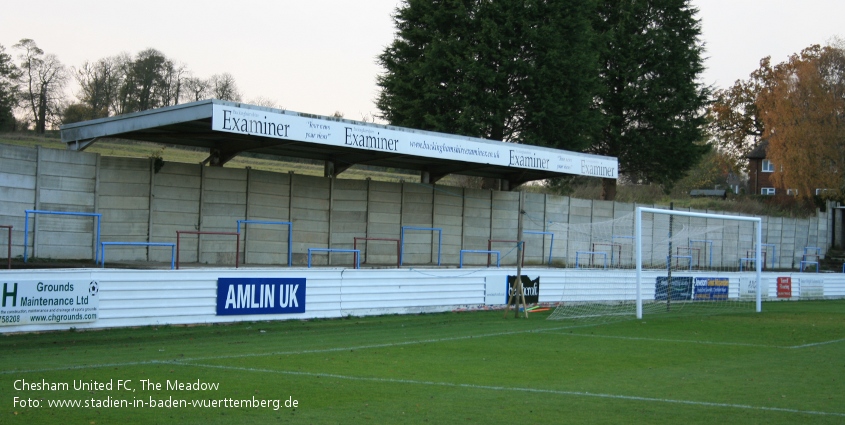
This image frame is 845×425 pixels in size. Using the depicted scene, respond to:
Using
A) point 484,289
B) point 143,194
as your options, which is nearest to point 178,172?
point 143,194

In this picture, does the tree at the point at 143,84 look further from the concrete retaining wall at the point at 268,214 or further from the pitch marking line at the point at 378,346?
the pitch marking line at the point at 378,346

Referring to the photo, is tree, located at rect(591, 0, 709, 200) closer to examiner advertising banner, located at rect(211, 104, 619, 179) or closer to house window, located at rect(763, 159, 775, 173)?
examiner advertising banner, located at rect(211, 104, 619, 179)

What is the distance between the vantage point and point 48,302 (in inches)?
600

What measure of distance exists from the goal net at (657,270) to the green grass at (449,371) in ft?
18.6

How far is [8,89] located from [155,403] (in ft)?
166

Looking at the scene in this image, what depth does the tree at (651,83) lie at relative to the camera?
46188 mm

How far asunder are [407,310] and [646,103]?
2927cm

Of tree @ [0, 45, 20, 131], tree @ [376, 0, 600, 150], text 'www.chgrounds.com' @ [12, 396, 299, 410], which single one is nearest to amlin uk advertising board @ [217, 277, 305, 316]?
text 'www.chgrounds.com' @ [12, 396, 299, 410]

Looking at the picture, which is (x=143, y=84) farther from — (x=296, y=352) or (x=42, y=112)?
(x=296, y=352)

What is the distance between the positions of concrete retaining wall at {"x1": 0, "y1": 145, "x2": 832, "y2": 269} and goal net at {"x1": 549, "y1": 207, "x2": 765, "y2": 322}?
0.23m

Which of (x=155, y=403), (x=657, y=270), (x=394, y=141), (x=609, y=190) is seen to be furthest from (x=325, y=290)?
(x=609, y=190)

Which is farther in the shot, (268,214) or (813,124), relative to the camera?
(813,124)

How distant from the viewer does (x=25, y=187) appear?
20.7 metres

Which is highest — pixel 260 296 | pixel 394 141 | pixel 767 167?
pixel 767 167
